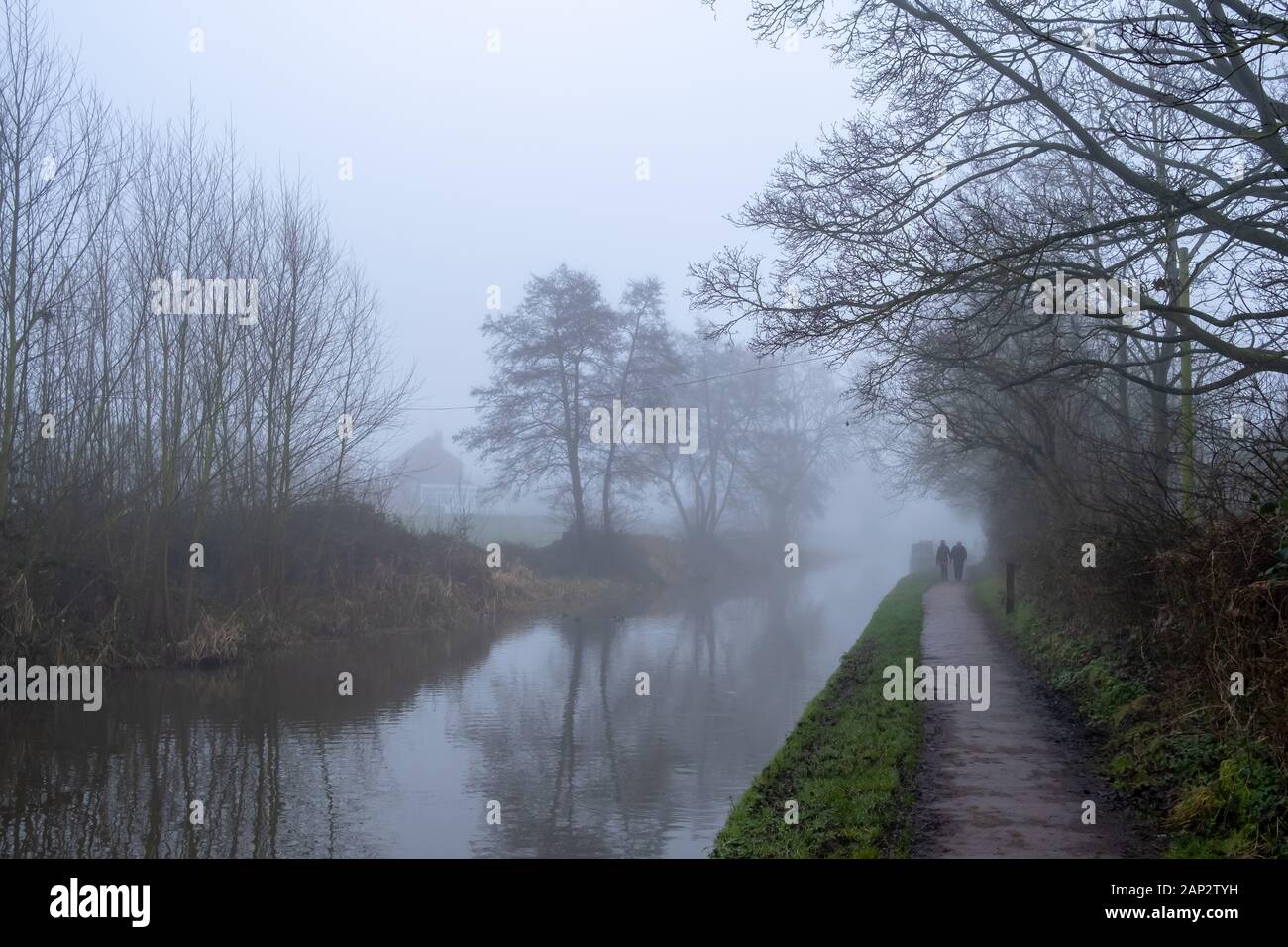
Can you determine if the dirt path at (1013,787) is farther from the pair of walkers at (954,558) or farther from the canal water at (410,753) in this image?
the pair of walkers at (954,558)

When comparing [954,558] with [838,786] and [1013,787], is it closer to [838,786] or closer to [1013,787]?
[1013,787]

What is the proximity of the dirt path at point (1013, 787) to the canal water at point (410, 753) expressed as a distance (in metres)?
2.00

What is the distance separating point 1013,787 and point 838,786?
1474mm

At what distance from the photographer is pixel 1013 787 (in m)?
9.21

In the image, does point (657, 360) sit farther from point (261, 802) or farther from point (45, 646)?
point (261, 802)

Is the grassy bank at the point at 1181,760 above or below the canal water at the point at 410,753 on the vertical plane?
above

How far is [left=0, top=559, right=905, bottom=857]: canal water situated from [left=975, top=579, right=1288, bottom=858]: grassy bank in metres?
3.57

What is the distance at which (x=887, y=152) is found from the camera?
39.9 ft

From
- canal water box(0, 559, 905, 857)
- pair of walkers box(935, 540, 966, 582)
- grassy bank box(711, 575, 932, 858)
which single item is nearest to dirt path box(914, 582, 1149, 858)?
grassy bank box(711, 575, 932, 858)

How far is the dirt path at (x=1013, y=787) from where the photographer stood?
24.3 feet

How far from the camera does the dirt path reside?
741 centimetres

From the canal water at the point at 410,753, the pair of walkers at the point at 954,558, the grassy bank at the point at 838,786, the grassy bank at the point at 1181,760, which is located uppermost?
the pair of walkers at the point at 954,558

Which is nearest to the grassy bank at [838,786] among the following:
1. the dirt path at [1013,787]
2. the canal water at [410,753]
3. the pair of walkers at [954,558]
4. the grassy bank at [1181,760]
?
the dirt path at [1013,787]
